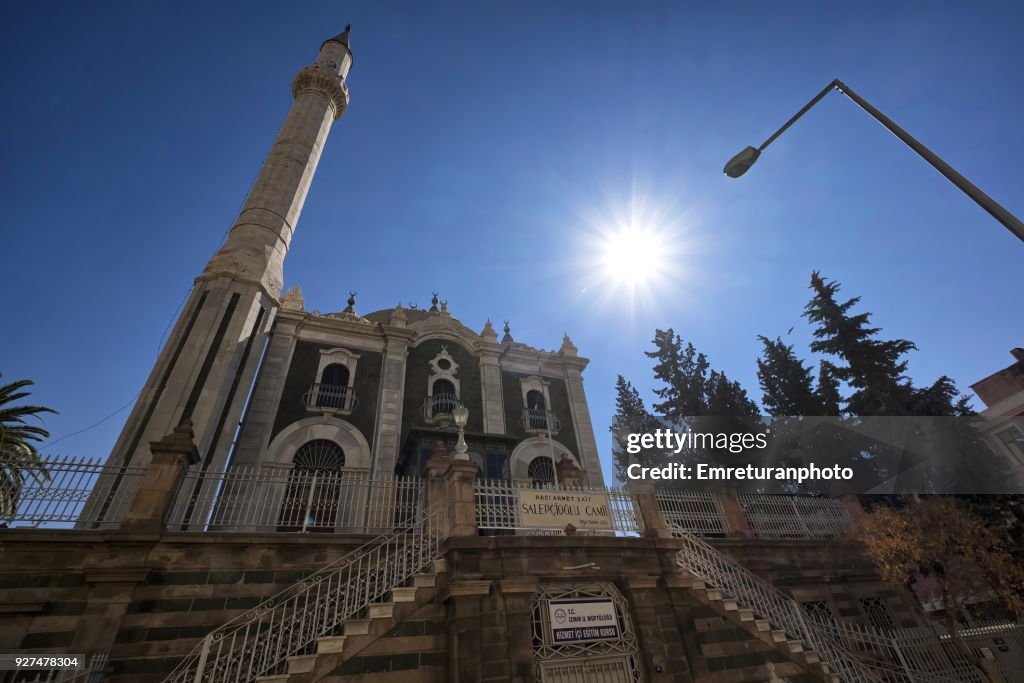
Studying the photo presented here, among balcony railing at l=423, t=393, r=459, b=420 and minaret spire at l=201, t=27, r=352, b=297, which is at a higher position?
minaret spire at l=201, t=27, r=352, b=297

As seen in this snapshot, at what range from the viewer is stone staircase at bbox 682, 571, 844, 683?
9445 millimetres

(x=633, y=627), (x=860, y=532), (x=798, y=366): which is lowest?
(x=633, y=627)

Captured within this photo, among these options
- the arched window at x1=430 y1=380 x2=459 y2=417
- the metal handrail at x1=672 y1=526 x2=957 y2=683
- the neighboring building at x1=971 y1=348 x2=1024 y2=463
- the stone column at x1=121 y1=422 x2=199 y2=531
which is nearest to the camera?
the stone column at x1=121 y1=422 x2=199 y2=531

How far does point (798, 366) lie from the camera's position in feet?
77.9

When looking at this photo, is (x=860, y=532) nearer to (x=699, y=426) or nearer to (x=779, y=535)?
(x=779, y=535)

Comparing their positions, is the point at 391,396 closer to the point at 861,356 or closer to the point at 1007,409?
the point at 861,356

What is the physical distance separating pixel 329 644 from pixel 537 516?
451cm

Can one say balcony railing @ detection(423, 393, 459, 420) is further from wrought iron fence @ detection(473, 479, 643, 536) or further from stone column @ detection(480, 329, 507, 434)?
wrought iron fence @ detection(473, 479, 643, 536)

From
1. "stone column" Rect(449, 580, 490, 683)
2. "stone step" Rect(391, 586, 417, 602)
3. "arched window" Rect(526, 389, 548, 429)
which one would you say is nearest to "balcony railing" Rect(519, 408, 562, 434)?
"arched window" Rect(526, 389, 548, 429)

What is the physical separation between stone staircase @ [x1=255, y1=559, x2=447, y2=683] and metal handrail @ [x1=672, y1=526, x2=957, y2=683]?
18.4 ft

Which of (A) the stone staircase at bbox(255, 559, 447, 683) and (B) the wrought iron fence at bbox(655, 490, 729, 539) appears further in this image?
(B) the wrought iron fence at bbox(655, 490, 729, 539)

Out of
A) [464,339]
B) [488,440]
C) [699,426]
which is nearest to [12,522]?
[488,440]

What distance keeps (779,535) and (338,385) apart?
1674cm

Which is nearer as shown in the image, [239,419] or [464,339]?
[239,419]
